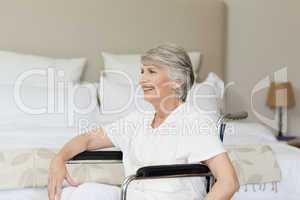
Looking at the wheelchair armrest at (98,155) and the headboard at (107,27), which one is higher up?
the headboard at (107,27)

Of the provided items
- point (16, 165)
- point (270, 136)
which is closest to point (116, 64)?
point (270, 136)

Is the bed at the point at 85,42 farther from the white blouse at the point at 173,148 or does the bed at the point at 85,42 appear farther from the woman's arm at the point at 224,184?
the woman's arm at the point at 224,184

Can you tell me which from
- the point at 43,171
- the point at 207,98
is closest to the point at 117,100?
the point at 207,98

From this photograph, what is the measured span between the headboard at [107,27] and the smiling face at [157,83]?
6.70 feet

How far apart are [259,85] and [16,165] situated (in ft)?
8.63

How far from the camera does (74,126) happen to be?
122 inches

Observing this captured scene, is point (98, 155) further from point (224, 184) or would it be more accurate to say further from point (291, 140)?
point (291, 140)

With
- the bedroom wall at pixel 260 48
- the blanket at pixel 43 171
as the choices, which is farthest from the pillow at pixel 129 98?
the blanket at pixel 43 171

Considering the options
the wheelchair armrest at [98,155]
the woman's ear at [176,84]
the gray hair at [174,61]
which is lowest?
the wheelchair armrest at [98,155]

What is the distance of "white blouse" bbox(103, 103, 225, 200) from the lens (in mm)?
1641

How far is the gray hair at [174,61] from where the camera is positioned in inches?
68.8

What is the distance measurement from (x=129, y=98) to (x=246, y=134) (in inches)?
31.9

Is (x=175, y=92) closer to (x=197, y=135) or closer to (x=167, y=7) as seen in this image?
(x=197, y=135)

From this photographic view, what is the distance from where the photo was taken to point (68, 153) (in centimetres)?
186
